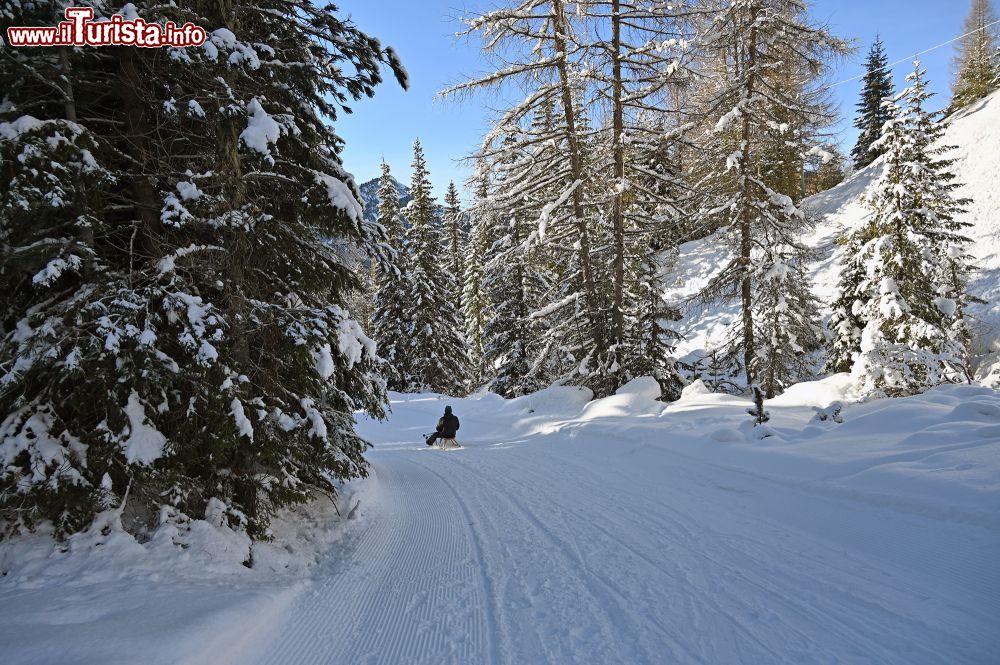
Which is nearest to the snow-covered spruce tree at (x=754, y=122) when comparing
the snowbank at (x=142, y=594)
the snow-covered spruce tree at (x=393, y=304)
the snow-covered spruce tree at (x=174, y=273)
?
the snow-covered spruce tree at (x=174, y=273)

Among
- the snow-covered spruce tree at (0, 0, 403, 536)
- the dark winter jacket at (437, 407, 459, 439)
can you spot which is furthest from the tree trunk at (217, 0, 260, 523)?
the dark winter jacket at (437, 407, 459, 439)

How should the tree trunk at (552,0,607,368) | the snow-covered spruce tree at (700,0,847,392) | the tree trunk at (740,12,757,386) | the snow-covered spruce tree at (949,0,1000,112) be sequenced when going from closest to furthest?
the snow-covered spruce tree at (700,0,847,392) → the tree trunk at (740,12,757,386) → the tree trunk at (552,0,607,368) → the snow-covered spruce tree at (949,0,1000,112)

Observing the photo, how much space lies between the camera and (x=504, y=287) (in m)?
23.3

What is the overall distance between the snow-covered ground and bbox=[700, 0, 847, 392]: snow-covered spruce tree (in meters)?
6.14

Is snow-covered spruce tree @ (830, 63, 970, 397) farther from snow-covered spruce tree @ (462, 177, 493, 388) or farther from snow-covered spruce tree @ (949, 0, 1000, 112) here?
snow-covered spruce tree @ (949, 0, 1000, 112)

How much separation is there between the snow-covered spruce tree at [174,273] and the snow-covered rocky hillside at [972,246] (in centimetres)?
1207

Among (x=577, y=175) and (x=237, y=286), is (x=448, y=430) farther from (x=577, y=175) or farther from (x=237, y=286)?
(x=577, y=175)

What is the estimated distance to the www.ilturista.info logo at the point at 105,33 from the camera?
3.91m

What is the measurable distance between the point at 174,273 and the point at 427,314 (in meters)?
22.6

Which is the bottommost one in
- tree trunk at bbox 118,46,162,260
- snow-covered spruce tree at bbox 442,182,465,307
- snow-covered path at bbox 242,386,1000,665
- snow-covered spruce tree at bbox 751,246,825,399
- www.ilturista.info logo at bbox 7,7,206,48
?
snow-covered path at bbox 242,386,1000,665

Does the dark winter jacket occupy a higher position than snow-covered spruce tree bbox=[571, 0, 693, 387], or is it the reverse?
snow-covered spruce tree bbox=[571, 0, 693, 387]

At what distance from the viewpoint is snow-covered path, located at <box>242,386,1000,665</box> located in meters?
2.98

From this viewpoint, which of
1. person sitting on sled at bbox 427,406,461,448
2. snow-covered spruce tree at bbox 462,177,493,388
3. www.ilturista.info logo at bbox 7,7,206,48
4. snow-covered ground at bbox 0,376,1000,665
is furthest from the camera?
snow-covered spruce tree at bbox 462,177,493,388

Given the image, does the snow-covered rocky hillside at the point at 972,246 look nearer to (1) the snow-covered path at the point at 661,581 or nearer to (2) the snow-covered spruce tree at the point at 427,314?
(1) the snow-covered path at the point at 661,581
